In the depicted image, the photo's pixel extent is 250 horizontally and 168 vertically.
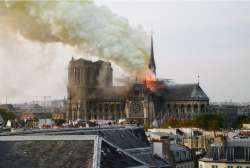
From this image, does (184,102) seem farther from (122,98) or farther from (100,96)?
(100,96)

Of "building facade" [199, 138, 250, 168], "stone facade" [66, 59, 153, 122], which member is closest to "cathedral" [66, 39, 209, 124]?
"stone facade" [66, 59, 153, 122]

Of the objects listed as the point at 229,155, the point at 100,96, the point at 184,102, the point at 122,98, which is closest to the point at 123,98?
the point at 122,98

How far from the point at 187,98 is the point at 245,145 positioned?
4321 inches

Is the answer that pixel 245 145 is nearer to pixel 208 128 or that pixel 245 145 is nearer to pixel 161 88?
pixel 208 128

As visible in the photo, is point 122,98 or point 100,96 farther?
point 100,96

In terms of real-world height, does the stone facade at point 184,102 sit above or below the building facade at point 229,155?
above

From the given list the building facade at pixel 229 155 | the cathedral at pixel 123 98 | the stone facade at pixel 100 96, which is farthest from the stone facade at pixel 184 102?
the building facade at pixel 229 155

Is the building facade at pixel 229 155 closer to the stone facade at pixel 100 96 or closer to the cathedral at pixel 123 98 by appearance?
the cathedral at pixel 123 98

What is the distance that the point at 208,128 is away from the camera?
138000 millimetres

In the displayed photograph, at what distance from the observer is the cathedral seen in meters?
169

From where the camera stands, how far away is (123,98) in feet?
577

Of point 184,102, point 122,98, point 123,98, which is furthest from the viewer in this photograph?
point 122,98

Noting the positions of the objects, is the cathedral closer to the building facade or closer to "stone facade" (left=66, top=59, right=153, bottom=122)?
"stone facade" (left=66, top=59, right=153, bottom=122)

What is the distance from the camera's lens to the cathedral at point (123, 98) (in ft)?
553
